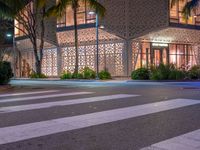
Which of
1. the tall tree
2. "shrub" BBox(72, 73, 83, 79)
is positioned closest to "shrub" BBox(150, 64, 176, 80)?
"shrub" BBox(72, 73, 83, 79)

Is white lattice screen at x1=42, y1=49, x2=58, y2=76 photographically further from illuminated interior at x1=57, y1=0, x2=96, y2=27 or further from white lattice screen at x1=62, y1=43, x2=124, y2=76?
illuminated interior at x1=57, y1=0, x2=96, y2=27

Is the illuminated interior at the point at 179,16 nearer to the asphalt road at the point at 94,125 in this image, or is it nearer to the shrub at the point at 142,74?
the shrub at the point at 142,74

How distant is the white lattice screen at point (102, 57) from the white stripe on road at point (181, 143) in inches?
1161

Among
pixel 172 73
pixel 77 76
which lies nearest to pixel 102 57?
Answer: pixel 77 76

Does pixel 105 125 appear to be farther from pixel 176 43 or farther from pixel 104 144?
pixel 176 43

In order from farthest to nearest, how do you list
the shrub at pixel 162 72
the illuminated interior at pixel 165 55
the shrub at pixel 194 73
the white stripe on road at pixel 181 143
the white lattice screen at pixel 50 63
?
1. the white lattice screen at pixel 50 63
2. the illuminated interior at pixel 165 55
3. the shrub at pixel 194 73
4. the shrub at pixel 162 72
5. the white stripe on road at pixel 181 143

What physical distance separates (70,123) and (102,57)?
1172 inches

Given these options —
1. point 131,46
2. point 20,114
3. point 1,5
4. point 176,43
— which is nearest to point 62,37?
point 131,46

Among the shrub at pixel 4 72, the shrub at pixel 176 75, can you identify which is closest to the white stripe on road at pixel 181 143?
the shrub at pixel 4 72

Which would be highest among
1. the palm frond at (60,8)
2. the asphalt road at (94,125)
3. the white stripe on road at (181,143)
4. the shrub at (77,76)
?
the palm frond at (60,8)

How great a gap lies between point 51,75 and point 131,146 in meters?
37.3

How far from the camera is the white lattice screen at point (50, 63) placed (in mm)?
42000

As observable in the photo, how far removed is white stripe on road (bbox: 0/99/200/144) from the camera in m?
6.71

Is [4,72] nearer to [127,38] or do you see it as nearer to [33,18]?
[127,38]
